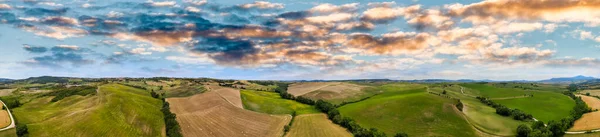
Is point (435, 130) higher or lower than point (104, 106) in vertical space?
lower

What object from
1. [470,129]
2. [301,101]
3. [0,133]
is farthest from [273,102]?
[0,133]

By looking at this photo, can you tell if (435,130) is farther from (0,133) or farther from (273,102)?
(0,133)

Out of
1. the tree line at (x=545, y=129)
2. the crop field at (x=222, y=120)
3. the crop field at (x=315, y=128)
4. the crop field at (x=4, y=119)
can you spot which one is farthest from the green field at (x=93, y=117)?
the tree line at (x=545, y=129)

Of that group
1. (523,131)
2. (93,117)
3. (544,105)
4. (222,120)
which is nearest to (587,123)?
(523,131)

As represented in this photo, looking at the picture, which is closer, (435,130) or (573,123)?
(435,130)

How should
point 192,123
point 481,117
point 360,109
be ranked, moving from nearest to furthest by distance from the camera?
point 192,123
point 481,117
point 360,109

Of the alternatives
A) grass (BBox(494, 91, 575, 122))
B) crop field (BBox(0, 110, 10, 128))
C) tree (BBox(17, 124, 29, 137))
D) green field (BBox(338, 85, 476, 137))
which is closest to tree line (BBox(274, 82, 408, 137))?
green field (BBox(338, 85, 476, 137))

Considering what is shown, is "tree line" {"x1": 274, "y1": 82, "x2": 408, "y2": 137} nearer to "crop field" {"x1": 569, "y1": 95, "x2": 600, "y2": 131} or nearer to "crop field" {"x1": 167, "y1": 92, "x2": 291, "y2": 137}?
"crop field" {"x1": 167, "y1": 92, "x2": 291, "y2": 137}
